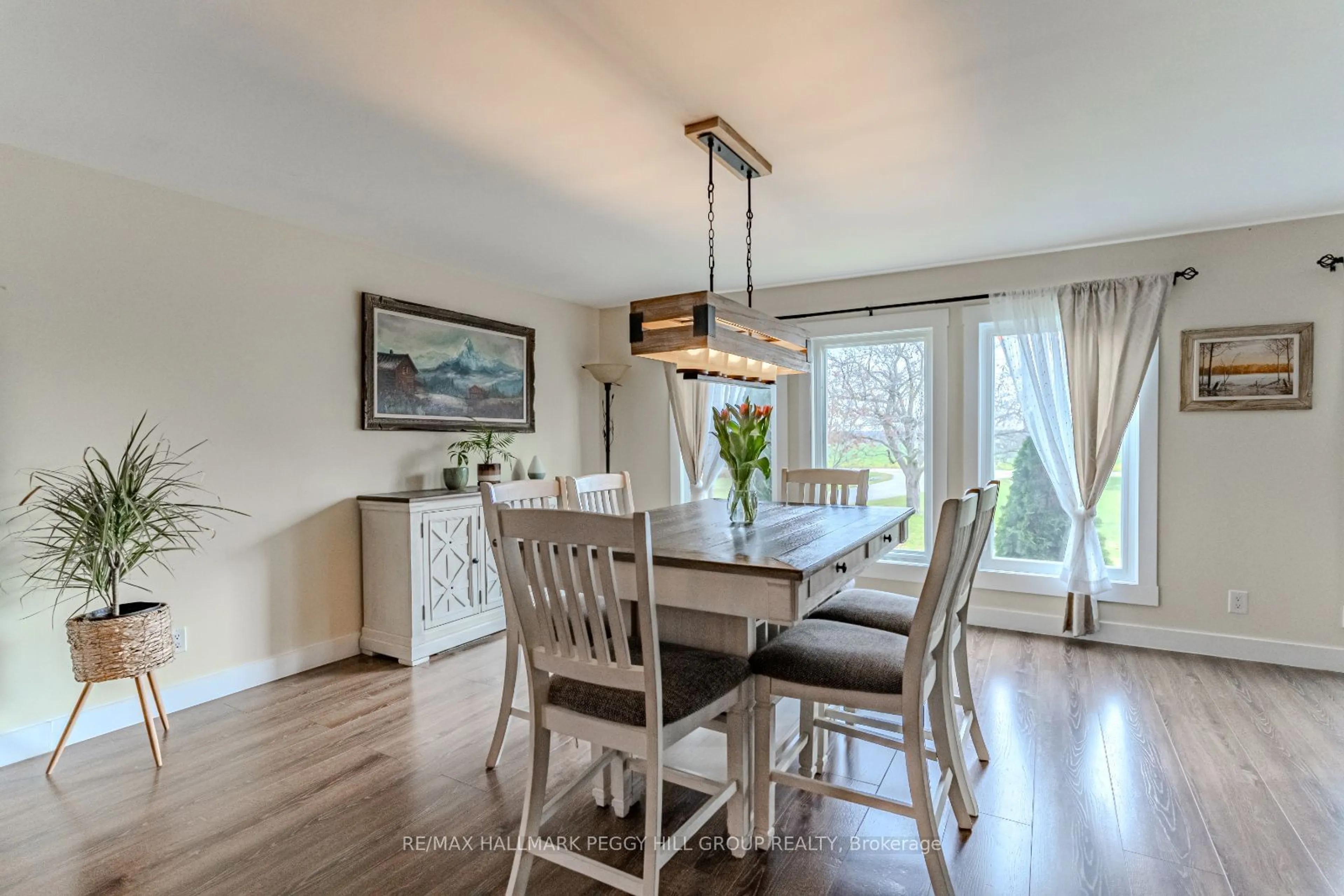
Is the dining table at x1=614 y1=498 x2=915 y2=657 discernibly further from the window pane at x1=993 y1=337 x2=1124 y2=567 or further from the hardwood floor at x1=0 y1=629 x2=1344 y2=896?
the window pane at x1=993 y1=337 x2=1124 y2=567

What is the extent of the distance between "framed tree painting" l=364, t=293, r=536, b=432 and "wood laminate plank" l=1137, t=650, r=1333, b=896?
13.2 ft

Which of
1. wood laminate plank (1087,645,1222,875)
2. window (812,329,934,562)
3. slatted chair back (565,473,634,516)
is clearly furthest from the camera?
window (812,329,934,562)

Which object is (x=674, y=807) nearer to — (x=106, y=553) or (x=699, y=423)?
(x=106, y=553)

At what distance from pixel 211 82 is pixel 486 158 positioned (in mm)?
879

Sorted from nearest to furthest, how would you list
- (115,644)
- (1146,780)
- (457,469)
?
(1146,780), (115,644), (457,469)

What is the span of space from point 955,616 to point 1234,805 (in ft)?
3.54

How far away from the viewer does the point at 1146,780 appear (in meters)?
2.19

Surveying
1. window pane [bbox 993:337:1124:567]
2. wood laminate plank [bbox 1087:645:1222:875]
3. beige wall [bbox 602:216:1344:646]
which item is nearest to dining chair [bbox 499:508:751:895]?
wood laminate plank [bbox 1087:645:1222:875]

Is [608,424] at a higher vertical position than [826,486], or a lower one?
higher

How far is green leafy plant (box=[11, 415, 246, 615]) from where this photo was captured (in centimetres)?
234

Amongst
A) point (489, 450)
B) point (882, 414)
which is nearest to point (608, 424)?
point (489, 450)

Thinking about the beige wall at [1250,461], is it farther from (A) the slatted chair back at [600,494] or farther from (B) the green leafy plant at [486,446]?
(B) the green leafy plant at [486,446]

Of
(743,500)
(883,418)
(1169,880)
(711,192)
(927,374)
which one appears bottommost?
(1169,880)

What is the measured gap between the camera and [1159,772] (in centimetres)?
223
